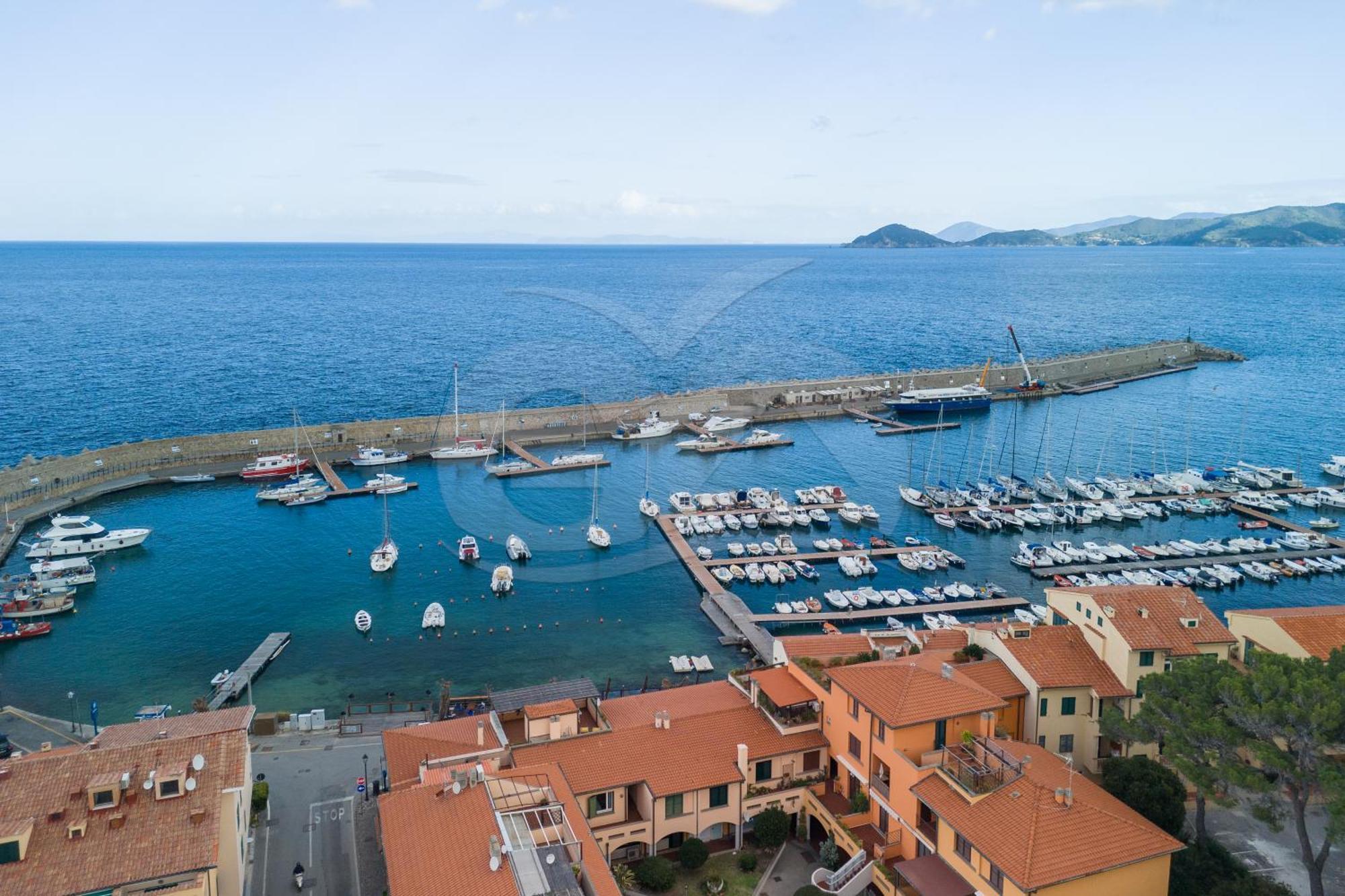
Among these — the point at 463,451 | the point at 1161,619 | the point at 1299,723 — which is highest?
the point at 1299,723

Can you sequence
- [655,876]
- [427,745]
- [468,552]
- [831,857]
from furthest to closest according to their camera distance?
[468,552] < [427,745] < [831,857] < [655,876]

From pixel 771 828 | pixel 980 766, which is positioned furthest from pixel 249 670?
pixel 980 766

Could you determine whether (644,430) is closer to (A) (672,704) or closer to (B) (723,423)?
(B) (723,423)

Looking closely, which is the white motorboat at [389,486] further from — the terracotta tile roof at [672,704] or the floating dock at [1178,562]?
the floating dock at [1178,562]

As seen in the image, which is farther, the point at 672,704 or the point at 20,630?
the point at 20,630

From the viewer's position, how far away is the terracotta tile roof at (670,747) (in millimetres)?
24422

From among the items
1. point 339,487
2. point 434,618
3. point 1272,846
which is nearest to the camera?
point 1272,846

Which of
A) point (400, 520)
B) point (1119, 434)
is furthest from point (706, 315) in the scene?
point (400, 520)

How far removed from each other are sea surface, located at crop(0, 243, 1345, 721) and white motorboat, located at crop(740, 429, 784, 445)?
1.60 m

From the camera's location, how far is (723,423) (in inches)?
3093

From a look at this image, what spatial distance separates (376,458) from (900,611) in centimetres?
4145

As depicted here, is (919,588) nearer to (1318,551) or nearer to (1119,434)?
(1318,551)

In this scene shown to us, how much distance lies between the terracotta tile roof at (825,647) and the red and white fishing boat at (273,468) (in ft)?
153

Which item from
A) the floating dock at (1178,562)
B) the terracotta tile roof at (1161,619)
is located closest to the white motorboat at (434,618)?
the terracotta tile roof at (1161,619)
